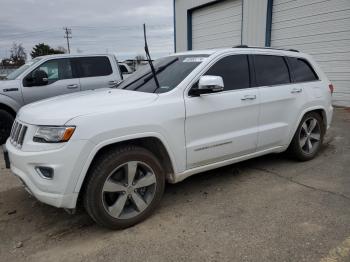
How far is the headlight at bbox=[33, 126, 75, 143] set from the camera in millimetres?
2665

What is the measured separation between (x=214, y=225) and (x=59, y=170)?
5.15 feet

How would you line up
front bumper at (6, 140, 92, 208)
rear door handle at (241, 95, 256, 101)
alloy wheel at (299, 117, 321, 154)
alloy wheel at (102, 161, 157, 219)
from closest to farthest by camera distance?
front bumper at (6, 140, 92, 208) < alloy wheel at (102, 161, 157, 219) < rear door handle at (241, 95, 256, 101) < alloy wheel at (299, 117, 321, 154)

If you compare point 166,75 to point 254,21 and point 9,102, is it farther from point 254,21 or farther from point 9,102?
point 254,21

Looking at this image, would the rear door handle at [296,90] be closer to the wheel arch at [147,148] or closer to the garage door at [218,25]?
the wheel arch at [147,148]

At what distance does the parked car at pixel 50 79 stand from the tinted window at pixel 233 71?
387cm

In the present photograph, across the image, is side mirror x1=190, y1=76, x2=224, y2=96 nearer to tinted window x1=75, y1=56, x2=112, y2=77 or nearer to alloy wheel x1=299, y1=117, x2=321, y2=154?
alloy wheel x1=299, y1=117, x2=321, y2=154

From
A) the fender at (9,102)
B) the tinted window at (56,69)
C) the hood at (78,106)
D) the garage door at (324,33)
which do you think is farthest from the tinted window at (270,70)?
the garage door at (324,33)

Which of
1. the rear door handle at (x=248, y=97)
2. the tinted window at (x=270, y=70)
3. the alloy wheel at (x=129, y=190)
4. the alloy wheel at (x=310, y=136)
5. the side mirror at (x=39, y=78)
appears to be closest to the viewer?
the alloy wheel at (x=129, y=190)

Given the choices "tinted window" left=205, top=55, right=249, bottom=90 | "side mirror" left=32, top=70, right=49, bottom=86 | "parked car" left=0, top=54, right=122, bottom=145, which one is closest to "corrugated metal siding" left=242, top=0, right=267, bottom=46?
"parked car" left=0, top=54, right=122, bottom=145

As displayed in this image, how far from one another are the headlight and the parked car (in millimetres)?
4364

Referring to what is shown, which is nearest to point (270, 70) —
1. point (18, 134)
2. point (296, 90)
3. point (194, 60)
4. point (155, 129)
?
point (296, 90)

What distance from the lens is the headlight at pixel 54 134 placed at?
2.67 metres

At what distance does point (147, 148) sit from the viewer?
3.31 meters

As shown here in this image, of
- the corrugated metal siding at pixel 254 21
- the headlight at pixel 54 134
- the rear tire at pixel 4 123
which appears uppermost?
the corrugated metal siding at pixel 254 21
